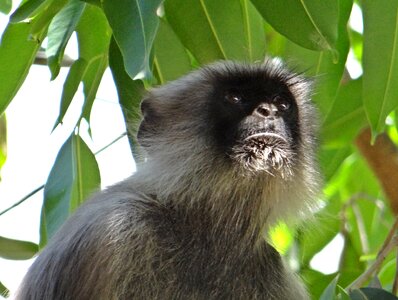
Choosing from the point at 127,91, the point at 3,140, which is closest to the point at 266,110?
the point at 127,91

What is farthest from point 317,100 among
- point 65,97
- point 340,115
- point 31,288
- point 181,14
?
point 31,288

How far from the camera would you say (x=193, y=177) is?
4.37 meters

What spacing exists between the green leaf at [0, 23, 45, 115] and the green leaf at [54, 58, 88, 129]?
0.51 ft

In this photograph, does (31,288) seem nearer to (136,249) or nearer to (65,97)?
(136,249)

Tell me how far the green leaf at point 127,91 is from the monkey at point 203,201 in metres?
0.05

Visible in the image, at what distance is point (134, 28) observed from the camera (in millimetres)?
3654

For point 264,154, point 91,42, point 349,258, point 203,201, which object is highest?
point 91,42

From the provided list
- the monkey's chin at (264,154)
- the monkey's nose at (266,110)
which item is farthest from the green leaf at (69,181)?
the monkey's nose at (266,110)

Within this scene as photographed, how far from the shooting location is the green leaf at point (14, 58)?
4.40 m

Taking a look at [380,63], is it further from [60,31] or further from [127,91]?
[60,31]

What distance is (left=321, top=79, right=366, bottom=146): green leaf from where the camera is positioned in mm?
5027

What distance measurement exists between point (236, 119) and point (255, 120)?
0.11 metres

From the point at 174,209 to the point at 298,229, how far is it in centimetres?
74

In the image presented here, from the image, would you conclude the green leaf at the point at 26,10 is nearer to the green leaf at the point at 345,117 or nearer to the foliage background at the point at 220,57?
the foliage background at the point at 220,57
